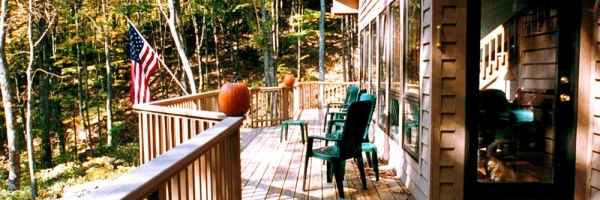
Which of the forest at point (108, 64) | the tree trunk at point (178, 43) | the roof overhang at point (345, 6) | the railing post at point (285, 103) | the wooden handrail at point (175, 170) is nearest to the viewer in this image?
the wooden handrail at point (175, 170)

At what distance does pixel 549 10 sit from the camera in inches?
123

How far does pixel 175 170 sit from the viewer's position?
4.95ft

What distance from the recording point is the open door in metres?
3.08

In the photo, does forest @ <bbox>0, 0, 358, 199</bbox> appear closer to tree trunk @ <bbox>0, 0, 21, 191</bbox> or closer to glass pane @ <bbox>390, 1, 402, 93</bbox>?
tree trunk @ <bbox>0, 0, 21, 191</bbox>

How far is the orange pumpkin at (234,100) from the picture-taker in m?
3.23

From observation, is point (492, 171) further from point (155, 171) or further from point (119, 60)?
point (119, 60)

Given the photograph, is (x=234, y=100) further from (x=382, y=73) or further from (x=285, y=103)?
(x=285, y=103)

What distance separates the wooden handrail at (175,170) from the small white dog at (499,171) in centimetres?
185

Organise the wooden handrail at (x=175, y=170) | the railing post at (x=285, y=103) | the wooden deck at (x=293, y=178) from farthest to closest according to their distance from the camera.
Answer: the railing post at (x=285, y=103), the wooden deck at (x=293, y=178), the wooden handrail at (x=175, y=170)

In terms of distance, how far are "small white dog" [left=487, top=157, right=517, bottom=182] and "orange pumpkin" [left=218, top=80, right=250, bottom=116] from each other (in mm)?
1884

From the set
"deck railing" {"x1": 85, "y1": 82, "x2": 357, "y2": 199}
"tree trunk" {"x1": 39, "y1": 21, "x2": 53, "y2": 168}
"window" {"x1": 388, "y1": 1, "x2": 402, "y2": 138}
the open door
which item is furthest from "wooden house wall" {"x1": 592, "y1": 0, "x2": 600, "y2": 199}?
"tree trunk" {"x1": 39, "y1": 21, "x2": 53, "y2": 168}

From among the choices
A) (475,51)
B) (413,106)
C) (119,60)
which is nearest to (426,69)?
(475,51)

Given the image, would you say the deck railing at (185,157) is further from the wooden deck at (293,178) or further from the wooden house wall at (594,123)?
the wooden house wall at (594,123)

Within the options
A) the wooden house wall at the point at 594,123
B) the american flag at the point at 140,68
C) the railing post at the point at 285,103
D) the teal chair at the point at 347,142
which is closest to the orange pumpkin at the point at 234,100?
the teal chair at the point at 347,142
